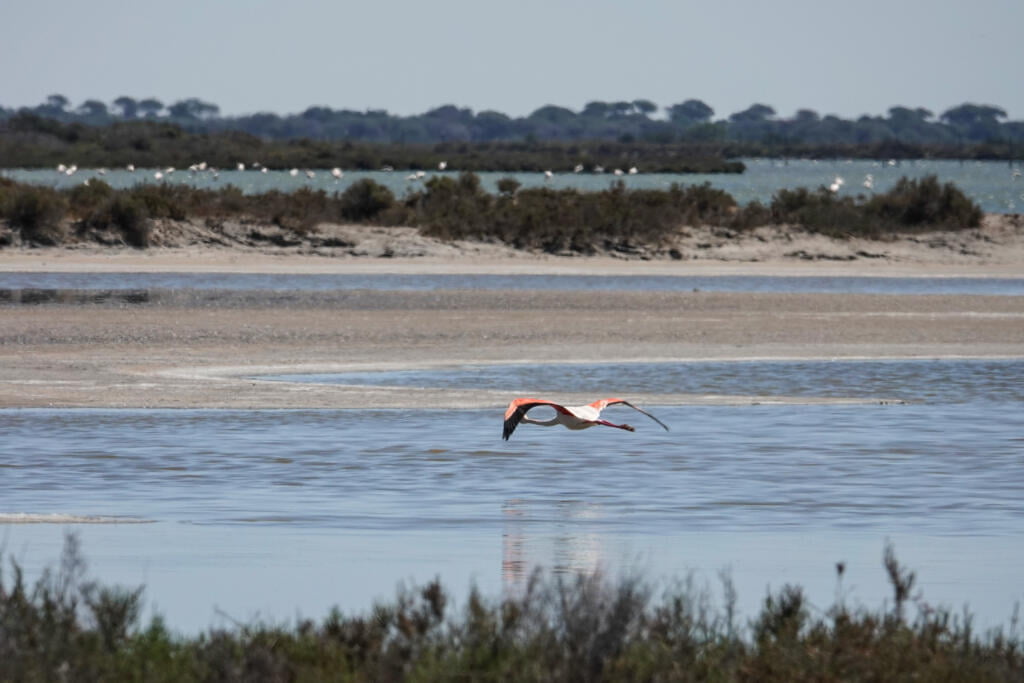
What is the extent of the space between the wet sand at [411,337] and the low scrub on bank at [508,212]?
4.15 metres

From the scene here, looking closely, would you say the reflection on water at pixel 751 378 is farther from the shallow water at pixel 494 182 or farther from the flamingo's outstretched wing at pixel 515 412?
the shallow water at pixel 494 182

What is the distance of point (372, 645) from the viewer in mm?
7469

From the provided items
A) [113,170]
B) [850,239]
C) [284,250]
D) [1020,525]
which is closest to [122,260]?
[284,250]

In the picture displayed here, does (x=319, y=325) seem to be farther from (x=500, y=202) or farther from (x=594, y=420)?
(x=500, y=202)

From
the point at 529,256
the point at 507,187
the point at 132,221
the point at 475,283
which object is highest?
the point at 507,187

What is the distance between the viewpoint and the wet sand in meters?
19.6

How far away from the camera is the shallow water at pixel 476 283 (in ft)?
112

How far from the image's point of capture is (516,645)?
7375 mm

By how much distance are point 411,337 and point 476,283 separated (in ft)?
35.0

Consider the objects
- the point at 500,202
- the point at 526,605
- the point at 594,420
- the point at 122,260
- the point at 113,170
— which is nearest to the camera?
the point at 526,605

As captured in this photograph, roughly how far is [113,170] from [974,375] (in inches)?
4157

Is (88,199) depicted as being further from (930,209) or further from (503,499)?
(503,499)

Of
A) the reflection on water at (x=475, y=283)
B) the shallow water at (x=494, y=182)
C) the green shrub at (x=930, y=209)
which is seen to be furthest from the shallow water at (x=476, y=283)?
the shallow water at (x=494, y=182)

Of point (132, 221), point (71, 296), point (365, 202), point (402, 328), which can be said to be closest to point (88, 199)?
point (132, 221)
